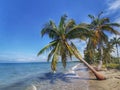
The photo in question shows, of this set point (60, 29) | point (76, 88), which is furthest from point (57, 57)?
point (76, 88)

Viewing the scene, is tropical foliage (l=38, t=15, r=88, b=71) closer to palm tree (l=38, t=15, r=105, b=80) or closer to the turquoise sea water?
palm tree (l=38, t=15, r=105, b=80)

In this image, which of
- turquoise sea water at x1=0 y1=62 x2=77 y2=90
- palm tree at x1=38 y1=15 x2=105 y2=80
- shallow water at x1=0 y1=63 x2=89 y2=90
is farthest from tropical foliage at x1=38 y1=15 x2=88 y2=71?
turquoise sea water at x1=0 y1=62 x2=77 y2=90

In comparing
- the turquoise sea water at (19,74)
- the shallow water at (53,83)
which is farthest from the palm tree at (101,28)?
the turquoise sea water at (19,74)

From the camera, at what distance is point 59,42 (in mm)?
18000

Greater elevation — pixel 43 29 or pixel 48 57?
pixel 43 29

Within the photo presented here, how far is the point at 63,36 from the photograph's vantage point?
18.0 meters

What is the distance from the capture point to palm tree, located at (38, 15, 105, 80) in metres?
17.5

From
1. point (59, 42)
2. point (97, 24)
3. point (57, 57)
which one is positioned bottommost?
point (57, 57)

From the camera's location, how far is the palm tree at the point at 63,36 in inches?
690

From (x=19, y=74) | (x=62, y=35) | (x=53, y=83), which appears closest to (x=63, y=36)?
(x=62, y=35)

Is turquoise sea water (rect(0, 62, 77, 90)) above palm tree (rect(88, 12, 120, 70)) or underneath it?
underneath

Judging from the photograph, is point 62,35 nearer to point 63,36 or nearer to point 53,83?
point 63,36

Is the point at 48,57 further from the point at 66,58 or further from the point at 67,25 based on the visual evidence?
the point at 67,25

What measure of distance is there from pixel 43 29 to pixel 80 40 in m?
3.91
